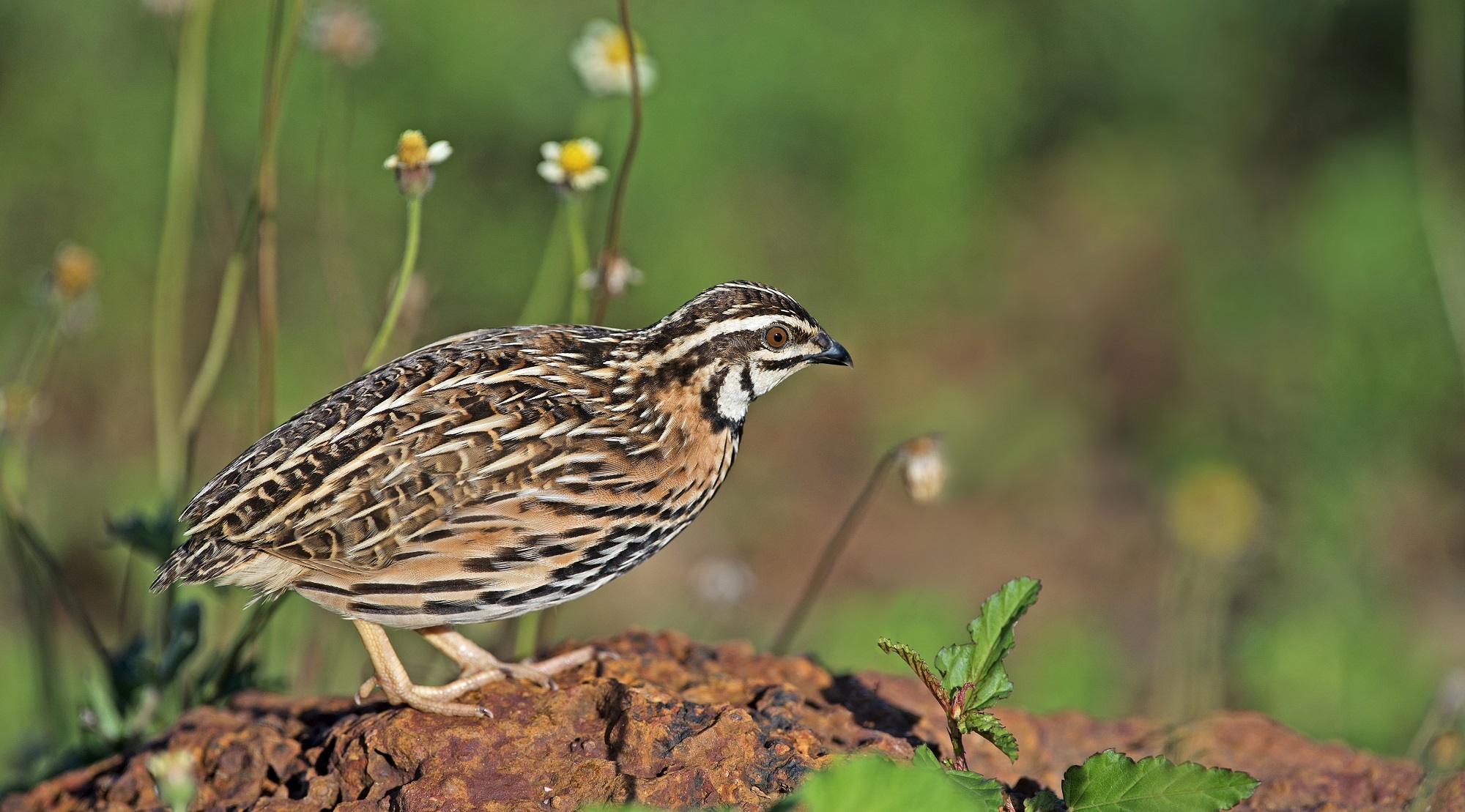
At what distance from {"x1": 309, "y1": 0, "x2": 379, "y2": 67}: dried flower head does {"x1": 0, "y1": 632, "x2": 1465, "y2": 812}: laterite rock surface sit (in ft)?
9.98

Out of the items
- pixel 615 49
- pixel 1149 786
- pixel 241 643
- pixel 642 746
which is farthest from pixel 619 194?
pixel 1149 786

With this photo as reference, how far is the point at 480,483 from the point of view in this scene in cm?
452

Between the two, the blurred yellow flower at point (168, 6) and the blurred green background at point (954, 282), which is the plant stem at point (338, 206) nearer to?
the blurred green background at point (954, 282)

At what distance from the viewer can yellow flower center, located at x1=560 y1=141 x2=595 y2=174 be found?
17.7 ft

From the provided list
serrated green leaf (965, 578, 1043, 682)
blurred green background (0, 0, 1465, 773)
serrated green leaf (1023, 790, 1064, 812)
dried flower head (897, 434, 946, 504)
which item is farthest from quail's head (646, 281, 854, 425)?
blurred green background (0, 0, 1465, 773)

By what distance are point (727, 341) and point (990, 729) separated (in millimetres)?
1679

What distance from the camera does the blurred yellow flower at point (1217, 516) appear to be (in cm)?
866

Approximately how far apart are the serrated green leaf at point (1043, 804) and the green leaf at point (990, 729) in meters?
0.16

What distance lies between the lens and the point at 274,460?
461 centimetres

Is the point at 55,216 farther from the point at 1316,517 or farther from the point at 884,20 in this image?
the point at 1316,517

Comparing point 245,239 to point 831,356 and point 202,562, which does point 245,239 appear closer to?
point 202,562

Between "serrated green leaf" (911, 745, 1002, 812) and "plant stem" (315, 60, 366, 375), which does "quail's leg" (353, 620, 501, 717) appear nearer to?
"serrated green leaf" (911, 745, 1002, 812)

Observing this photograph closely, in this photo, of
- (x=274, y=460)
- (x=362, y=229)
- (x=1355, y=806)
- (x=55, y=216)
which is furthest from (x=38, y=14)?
(x=1355, y=806)

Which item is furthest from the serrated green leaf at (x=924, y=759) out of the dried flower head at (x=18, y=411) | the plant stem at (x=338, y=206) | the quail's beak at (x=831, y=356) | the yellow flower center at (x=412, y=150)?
the plant stem at (x=338, y=206)
